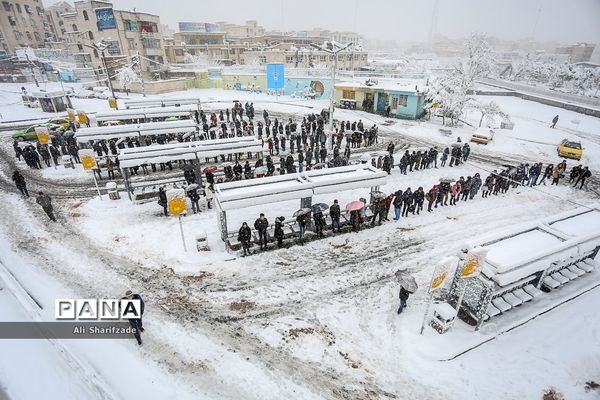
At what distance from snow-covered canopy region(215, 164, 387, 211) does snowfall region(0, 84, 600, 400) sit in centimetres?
194

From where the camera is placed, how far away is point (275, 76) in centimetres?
3684

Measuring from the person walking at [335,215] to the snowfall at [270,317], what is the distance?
0.51 metres

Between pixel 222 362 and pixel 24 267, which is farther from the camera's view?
pixel 24 267

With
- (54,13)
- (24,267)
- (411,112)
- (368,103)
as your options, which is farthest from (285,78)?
(54,13)

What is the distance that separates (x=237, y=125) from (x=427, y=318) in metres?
18.5

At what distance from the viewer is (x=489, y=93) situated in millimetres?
45281

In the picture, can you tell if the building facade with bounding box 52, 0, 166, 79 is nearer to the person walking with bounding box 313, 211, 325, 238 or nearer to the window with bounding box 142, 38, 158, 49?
the window with bounding box 142, 38, 158, 49

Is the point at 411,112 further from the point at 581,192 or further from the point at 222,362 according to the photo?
the point at 222,362

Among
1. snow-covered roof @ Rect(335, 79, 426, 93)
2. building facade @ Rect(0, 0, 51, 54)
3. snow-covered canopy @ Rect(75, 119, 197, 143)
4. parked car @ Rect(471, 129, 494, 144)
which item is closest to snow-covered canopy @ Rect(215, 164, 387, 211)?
snow-covered canopy @ Rect(75, 119, 197, 143)

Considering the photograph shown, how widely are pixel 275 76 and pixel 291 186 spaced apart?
28726 millimetres

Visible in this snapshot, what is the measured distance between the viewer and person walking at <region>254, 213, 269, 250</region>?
36.7 feet

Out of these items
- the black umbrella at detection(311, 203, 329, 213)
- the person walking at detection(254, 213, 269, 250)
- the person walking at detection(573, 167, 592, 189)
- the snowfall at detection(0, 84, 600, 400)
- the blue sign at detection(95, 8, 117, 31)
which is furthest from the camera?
the blue sign at detection(95, 8, 117, 31)

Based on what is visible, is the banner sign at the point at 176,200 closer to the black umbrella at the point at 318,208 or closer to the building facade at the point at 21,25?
the black umbrella at the point at 318,208

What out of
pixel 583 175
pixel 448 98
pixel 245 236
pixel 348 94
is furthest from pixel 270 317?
pixel 348 94
